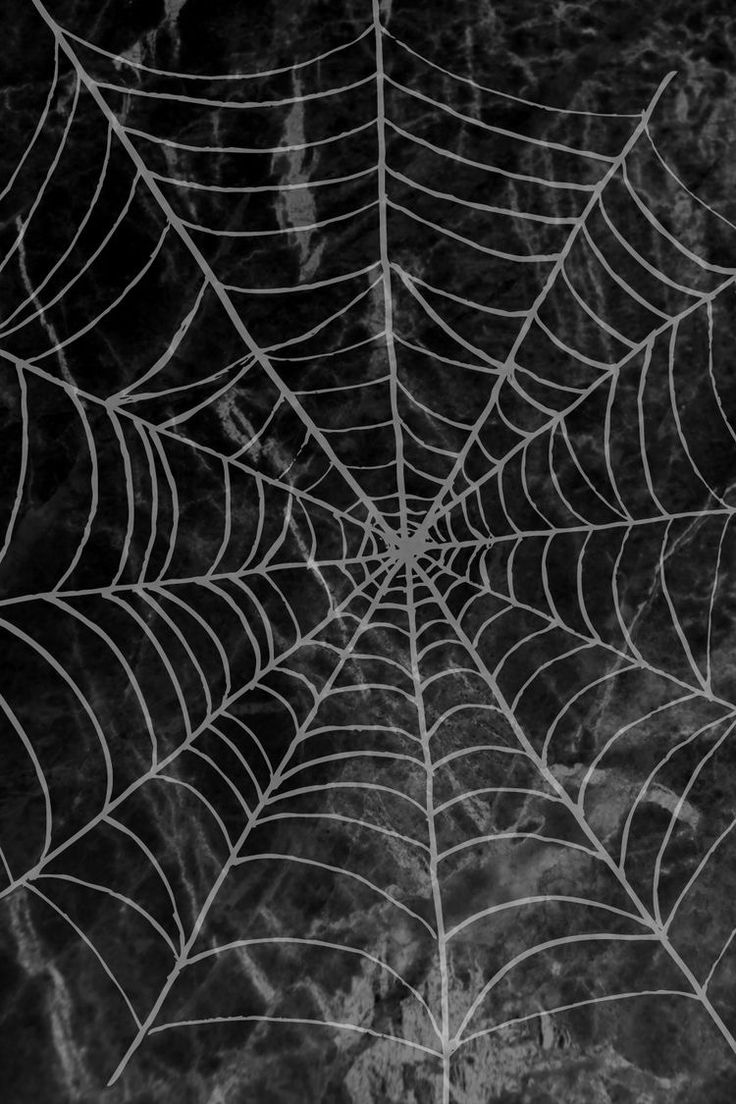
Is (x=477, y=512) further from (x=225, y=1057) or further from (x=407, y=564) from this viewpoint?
(x=225, y=1057)

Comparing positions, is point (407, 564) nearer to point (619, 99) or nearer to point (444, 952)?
point (444, 952)

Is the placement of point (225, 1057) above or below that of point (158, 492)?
below

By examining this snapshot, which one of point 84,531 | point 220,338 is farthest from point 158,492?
point 220,338

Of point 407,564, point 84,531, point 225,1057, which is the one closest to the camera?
point 225,1057

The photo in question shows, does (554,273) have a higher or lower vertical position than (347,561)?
higher

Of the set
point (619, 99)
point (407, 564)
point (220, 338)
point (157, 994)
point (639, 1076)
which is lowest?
point (639, 1076)

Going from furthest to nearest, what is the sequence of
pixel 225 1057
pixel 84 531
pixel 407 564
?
pixel 407 564
pixel 84 531
pixel 225 1057

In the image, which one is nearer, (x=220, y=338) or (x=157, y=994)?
(x=157, y=994)
